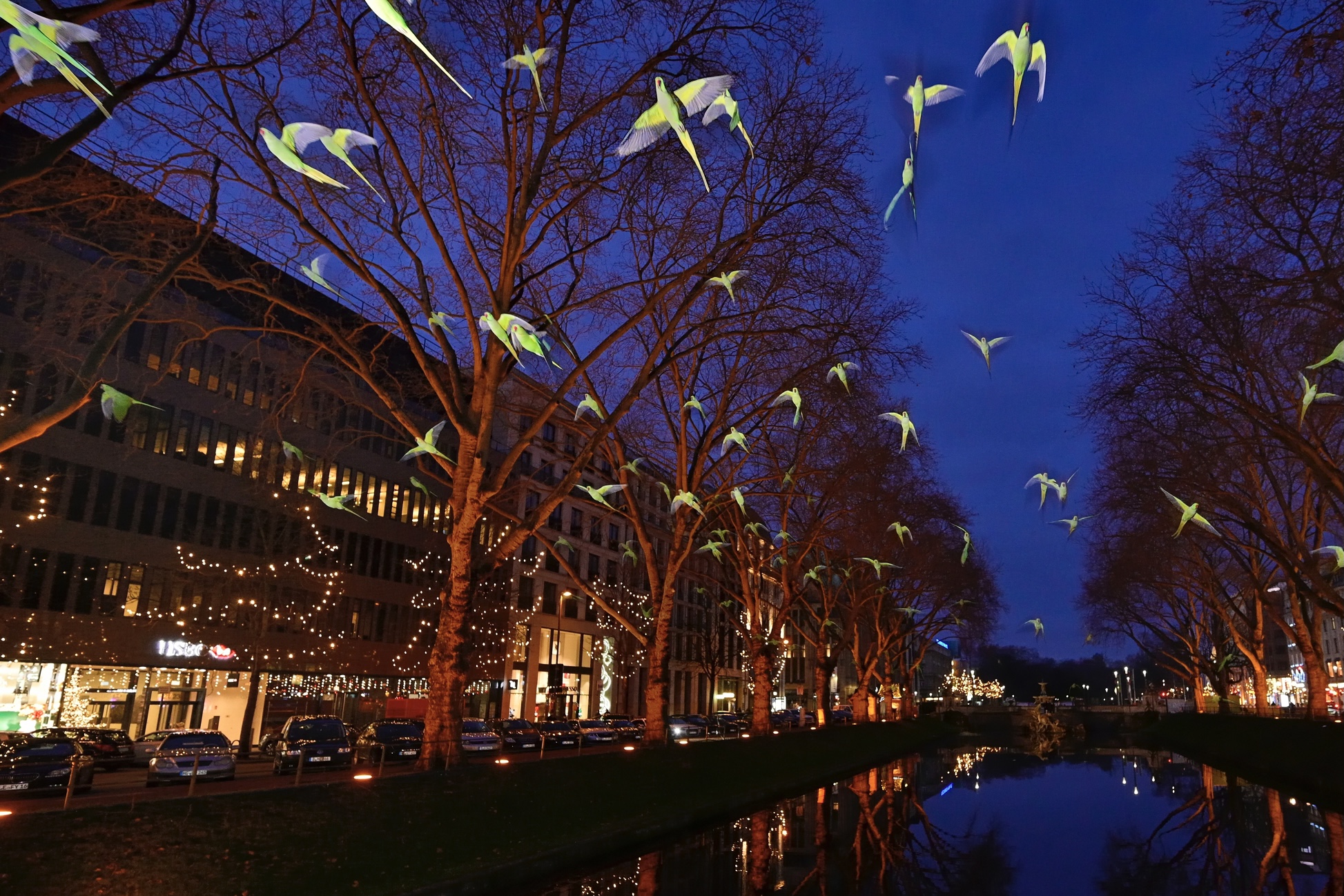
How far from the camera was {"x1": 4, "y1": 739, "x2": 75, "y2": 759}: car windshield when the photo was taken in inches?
881

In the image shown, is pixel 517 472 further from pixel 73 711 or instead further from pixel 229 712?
pixel 73 711

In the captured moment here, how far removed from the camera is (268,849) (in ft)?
38.5

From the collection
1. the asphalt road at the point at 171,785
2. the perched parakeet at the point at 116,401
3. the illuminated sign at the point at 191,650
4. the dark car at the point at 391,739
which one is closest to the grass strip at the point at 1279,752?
the asphalt road at the point at 171,785

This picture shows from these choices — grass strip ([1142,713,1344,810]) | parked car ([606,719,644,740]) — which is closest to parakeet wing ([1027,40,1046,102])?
grass strip ([1142,713,1344,810])

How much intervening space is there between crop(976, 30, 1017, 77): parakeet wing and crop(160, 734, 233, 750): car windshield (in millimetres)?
27076

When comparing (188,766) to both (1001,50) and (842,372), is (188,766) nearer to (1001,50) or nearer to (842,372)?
(842,372)

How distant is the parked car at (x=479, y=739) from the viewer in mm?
36062

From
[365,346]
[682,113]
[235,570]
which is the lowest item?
[235,570]

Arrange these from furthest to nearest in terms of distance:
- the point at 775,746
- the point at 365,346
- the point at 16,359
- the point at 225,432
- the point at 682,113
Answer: the point at 225,432 < the point at 365,346 < the point at 16,359 < the point at 775,746 < the point at 682,113

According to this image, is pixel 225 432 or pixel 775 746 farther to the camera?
pixel 225 432

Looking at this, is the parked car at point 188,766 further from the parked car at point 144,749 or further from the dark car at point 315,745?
the parked car at point 144,749

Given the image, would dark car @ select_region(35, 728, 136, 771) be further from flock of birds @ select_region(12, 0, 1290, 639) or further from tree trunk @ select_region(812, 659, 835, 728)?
tree trunk @ select_region(812, 659, 835, 728)

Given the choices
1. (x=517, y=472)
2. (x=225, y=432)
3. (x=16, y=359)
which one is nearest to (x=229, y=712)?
(x=225, y=432)

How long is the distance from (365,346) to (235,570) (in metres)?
11.2
